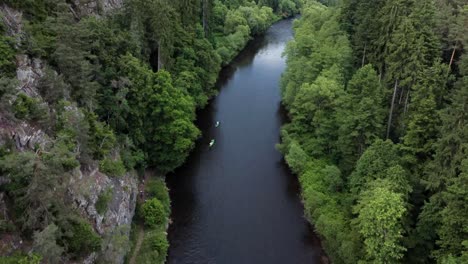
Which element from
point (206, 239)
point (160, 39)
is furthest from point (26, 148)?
point (160, 39)

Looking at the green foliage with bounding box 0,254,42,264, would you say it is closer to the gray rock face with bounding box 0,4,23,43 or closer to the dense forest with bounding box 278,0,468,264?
the gray rock face with bounding box 0,4,23,43

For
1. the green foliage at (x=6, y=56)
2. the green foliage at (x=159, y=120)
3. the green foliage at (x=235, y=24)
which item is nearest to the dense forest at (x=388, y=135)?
the green foliage at (x=159, y=120)

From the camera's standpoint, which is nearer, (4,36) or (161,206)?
(4,36)

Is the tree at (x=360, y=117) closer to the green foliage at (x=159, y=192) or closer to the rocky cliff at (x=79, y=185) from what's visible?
the green foliage at (x=159, y=192)

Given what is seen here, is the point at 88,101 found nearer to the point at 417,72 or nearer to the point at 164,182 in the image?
the point at 164,182

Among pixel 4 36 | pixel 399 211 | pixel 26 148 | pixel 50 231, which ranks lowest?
pixel 399 211

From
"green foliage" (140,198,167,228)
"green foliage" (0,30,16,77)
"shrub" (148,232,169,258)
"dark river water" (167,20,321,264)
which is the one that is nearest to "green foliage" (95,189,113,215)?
"shrub" (148,232,169,258)

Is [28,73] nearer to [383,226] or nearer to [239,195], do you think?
[239,195]
